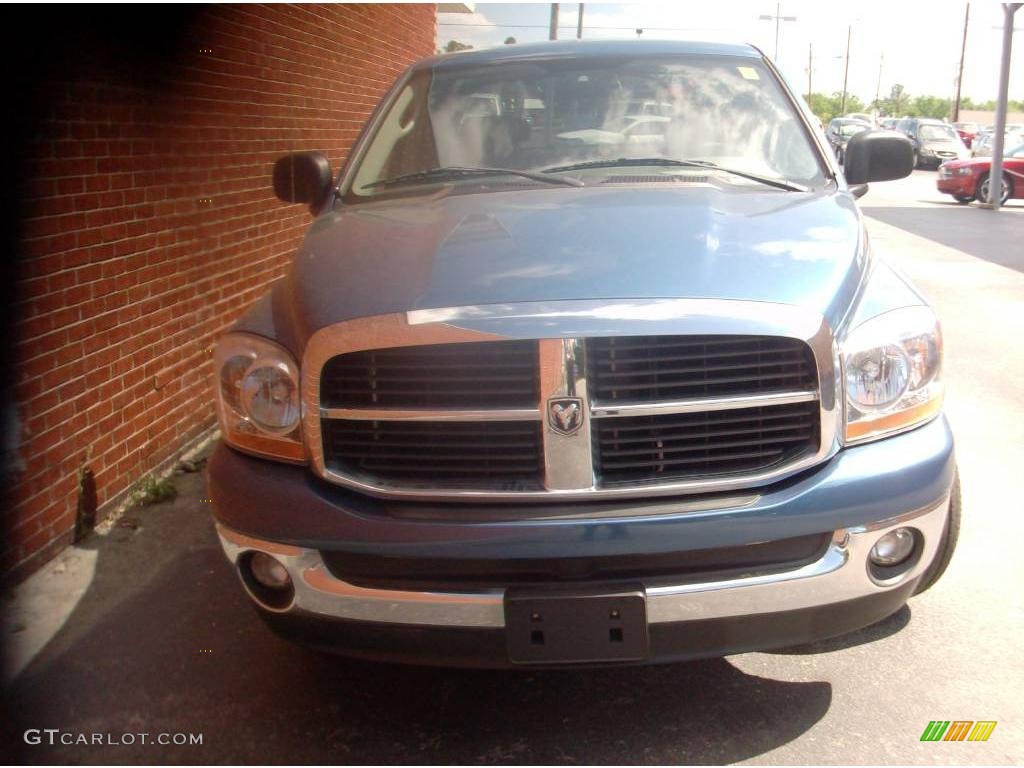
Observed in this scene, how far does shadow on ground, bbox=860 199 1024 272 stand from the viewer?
44.5ft

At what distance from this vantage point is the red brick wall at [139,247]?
4.06m

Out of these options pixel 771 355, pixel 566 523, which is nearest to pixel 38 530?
pixel 566 523

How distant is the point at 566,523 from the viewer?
256 cm

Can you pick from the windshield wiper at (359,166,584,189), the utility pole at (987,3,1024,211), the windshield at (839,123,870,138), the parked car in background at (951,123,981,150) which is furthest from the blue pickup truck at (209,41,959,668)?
the parked car in background at (951,123,981,150)

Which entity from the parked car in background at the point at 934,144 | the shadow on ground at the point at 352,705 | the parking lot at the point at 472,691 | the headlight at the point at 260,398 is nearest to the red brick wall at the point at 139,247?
the parking lot at the point at 472,691

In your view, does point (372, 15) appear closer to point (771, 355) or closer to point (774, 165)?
point (774, 165)

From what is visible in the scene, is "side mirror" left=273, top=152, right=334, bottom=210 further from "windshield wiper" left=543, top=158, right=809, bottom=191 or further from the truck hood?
"windshield wiper" left=543, top=158, right=809, bottom=191

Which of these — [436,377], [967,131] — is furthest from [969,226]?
[967,131]

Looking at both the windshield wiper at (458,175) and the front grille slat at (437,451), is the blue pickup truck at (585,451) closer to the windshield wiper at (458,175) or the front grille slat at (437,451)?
the front grille slat at (437,451)

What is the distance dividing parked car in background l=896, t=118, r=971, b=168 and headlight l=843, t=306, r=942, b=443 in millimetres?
34910

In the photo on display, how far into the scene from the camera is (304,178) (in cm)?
435

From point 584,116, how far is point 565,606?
2.24 m

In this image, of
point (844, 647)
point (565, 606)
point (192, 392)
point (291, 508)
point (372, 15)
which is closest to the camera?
point (565, 606)

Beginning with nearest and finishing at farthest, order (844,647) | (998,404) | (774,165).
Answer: (844,647), (774,165), (998,404)
